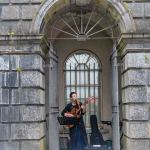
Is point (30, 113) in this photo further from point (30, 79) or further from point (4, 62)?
point (4, 62)

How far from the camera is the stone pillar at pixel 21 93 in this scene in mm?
9281

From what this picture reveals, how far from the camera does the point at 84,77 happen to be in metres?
12.6

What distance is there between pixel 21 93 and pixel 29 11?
1974mm

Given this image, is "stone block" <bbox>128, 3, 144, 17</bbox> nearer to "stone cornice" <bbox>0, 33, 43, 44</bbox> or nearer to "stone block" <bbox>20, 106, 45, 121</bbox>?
"stone cornice" <bbox>0, 33, 43, 44</bbox>

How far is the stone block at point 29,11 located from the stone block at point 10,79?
4.64 ft

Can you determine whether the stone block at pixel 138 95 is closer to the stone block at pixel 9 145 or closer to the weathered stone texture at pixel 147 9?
the weathered stone texture at pixel 147 9

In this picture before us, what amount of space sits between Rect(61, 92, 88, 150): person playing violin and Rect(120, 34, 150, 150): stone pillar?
1462 millimetres

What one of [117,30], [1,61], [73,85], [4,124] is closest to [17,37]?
[1,61]

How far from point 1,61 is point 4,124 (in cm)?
149

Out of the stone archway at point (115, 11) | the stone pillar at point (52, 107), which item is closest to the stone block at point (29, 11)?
the stone archway at point (115, 11)

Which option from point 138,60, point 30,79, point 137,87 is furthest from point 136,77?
point 30,79

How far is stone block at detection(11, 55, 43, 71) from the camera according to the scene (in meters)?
9.47

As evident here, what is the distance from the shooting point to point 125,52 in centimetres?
960

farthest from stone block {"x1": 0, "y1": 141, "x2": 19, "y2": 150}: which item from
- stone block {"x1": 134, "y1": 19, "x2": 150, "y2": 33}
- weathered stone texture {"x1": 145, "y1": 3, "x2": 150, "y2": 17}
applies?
weathered stone texture {"x1": 145, "y1": 3, "x2": 150, "y2": 17}
